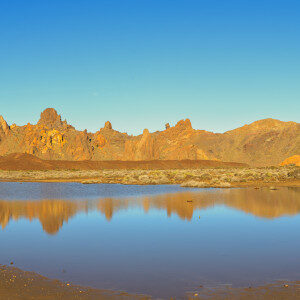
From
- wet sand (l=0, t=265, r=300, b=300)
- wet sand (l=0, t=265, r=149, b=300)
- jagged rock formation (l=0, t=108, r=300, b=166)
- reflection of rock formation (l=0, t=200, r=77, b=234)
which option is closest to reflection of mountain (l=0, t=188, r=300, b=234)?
reflection of rock formation (l=0, t=200, r=77, b=234)

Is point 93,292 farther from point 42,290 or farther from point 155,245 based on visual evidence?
point 155,245

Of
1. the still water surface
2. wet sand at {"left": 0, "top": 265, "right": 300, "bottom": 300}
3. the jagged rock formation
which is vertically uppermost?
the jagged rock formation

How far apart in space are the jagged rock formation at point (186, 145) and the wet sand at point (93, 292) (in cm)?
11906

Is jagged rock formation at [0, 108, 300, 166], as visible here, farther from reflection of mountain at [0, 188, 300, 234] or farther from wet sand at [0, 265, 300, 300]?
wet sand at [0, 265, 300, 300]

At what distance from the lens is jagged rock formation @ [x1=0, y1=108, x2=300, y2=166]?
141513 mm

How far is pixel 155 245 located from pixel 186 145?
495 ft

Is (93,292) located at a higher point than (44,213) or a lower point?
lower

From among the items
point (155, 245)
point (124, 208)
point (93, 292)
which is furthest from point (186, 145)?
point (93, 292)

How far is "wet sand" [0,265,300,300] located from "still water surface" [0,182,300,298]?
0.33m

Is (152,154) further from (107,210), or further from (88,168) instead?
(107,210)

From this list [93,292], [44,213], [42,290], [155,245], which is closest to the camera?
[93,292]

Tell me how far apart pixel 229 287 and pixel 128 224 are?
824 centimetres

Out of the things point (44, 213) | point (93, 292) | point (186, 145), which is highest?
point (186, 145)

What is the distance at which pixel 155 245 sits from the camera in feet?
37.6
